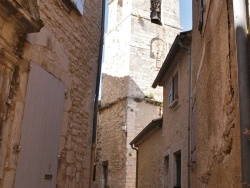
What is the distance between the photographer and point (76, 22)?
5949 mm

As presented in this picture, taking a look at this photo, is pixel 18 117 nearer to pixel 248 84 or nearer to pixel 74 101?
pixel 74 101

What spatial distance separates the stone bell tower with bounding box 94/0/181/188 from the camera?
1797 cm

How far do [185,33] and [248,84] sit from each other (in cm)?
578

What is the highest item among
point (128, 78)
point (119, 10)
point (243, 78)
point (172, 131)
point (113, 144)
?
point (119, 10)

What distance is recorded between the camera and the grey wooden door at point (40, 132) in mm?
4090

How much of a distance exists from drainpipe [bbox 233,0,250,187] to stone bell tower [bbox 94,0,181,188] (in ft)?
48.8

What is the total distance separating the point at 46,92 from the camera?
15.0 ft

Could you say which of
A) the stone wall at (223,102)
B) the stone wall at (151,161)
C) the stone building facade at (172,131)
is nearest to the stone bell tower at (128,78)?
the stone wall at (151,161)

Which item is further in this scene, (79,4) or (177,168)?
(177,168)

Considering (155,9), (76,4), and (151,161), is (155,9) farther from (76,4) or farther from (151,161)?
(76,4)

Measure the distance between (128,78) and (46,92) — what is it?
14.8 metres

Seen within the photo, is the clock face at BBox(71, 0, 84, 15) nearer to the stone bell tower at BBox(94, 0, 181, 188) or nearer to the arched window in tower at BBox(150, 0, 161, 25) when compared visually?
the stone bell tower at BBox(94, 0, 181, 188)

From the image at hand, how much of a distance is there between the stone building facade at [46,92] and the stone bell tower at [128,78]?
11.4 meters

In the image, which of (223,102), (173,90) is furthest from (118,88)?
(223,102)
